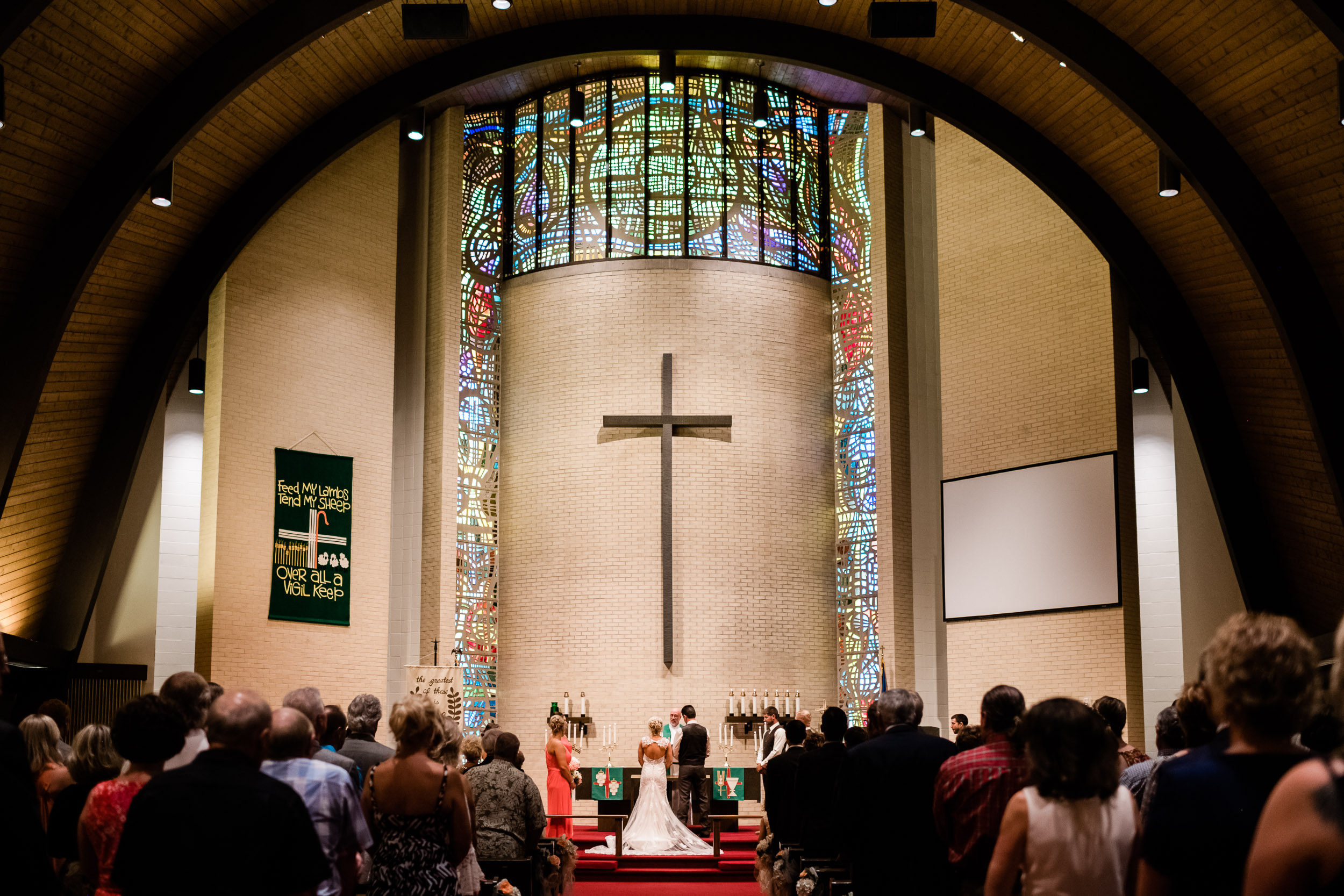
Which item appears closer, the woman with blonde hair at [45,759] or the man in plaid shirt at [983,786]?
the man in plaid shirt at [983,786]

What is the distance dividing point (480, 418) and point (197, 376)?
4445mm

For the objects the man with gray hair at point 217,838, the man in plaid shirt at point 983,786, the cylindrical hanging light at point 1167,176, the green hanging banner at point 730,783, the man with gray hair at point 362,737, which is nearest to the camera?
the man with gray hair at point 217,838

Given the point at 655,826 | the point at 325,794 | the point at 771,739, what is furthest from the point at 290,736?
the point at 771,739

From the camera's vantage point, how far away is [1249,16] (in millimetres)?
9289

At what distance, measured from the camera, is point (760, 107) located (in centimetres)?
1786

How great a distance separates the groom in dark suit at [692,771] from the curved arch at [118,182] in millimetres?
6682

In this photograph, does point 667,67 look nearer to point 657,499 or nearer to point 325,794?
point 657,499

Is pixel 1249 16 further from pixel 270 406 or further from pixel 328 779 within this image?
pixel 270 406

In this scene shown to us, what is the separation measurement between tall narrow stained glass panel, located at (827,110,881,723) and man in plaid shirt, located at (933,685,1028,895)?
41.9 ft

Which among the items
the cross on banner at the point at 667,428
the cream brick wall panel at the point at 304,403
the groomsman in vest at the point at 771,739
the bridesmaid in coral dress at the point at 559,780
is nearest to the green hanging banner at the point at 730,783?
the groomsman in vest at the point at 771,739

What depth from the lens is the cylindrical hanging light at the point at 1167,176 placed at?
1101 centimetres

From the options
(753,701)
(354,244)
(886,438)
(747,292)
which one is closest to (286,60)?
(354,244)

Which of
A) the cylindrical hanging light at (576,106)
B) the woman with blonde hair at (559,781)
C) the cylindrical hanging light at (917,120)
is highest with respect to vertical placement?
the cylindrical hanging light at (576,106)

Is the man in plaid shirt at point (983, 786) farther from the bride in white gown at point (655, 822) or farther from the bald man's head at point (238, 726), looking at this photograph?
the bride in white gown at point (655, 822)
